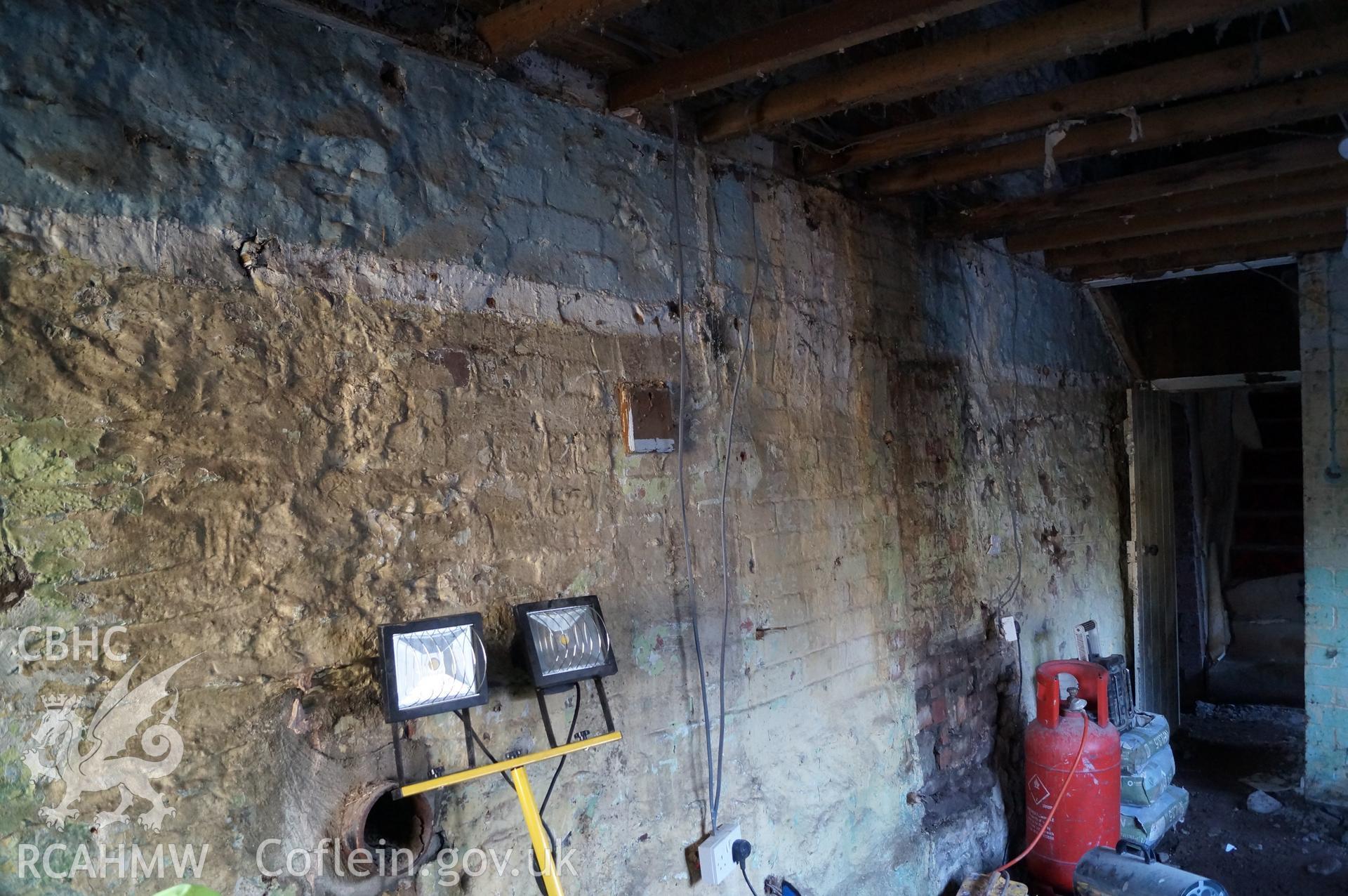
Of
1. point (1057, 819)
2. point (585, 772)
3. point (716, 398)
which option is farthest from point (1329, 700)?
point (585, 772)

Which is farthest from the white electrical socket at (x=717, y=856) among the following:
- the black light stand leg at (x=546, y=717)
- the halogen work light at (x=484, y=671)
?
the black light stand leg at (x=546, y=717)

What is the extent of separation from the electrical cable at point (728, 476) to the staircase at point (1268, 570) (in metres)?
5.12

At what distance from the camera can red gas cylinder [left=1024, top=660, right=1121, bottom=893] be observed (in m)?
3.09

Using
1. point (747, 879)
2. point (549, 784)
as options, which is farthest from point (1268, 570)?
point (549, 784)

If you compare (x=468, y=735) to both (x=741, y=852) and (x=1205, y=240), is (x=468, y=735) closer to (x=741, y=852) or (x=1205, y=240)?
(x=741, y=852)

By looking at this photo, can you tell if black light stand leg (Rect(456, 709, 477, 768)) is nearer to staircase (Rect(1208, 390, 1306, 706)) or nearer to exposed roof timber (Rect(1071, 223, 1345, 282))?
exposed roof timber (Rect(1071, 223, 1345, 282))

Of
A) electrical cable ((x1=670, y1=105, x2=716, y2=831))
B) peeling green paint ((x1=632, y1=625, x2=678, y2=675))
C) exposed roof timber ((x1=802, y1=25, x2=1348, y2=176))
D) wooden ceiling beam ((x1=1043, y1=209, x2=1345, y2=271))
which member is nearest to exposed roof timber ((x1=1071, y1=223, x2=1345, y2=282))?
wooden ceiling beam ((x1=1043, y1=209, x2=1345, y2=271))

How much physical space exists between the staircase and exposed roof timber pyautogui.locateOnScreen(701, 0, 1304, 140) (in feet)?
17.8

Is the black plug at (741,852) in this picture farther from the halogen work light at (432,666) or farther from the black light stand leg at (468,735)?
the halogen work light at (432,666)

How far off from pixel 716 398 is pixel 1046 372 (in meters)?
2.43

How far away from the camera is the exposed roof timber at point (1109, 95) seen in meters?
1.86

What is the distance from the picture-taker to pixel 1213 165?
2553 millimetres

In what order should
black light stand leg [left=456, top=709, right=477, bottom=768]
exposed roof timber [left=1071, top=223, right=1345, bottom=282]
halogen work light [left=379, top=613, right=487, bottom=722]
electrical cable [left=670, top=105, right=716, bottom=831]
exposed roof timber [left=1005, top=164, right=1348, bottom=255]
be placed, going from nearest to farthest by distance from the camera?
halogen work light [left=379, top=613, right=487, bottom=722], black light stand leg [left=456, top=709, right=477, bottom=768], electrical cable [left=670, top=105, right=716, bottom=831], exposed roof timber [left=1005, top=164, right=1348, bottom=255], exposed roof timber [left=1071, top=223, right=1345, bottom=282]

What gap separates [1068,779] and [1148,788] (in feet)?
2.11
